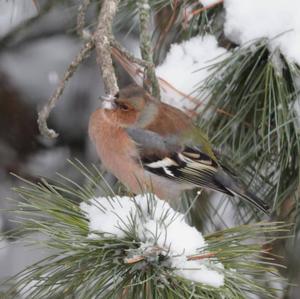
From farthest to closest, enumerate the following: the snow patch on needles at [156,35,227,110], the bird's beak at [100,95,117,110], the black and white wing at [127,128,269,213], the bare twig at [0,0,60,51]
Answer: the bare twig at [0,0,60,51], the black and white wing at [127,128,269,213], the snow patch on needles at [156,35,227,110], the bird's beak at [100,95,117,110]

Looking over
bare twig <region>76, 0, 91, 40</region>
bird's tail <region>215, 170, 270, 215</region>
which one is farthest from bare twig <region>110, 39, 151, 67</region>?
bird's tail <region>215, 170, 270, 215</region>

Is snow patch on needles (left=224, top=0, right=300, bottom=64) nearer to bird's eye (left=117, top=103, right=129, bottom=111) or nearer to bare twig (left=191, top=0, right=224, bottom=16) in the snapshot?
bare twig (left=191, top=0, right=224, bottom=16)

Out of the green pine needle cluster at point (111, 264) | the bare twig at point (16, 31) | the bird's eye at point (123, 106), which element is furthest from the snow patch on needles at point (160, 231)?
the bare twig at point (16, 31)

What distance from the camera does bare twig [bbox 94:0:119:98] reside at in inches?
84.1

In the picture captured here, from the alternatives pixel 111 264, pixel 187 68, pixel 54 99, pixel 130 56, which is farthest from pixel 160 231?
pixel 187 68

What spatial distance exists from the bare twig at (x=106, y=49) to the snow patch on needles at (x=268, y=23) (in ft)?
1.30

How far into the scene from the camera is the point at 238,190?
2.42 metres

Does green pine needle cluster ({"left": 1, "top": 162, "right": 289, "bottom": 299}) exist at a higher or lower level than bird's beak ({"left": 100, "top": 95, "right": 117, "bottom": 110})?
lower

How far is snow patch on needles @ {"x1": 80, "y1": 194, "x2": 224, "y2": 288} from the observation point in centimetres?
150

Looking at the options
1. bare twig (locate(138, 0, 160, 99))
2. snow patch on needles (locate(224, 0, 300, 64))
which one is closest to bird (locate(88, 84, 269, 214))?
bare twig (locate(138, 0, 160, 99))

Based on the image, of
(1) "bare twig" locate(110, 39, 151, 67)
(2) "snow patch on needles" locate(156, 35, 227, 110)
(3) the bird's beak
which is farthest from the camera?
(2) "snow patch on needles" locate(156, 35, 227, 110)

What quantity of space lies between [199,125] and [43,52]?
1.24 meters

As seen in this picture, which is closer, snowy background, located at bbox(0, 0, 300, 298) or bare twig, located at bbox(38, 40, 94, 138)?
bare twig, located at bbox(38, 40, 94, 138)

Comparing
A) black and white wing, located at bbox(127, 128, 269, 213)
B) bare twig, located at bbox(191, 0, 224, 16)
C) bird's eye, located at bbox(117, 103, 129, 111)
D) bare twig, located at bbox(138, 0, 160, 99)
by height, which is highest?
bare twig, located at bbox(191, 0, 224, 16)
